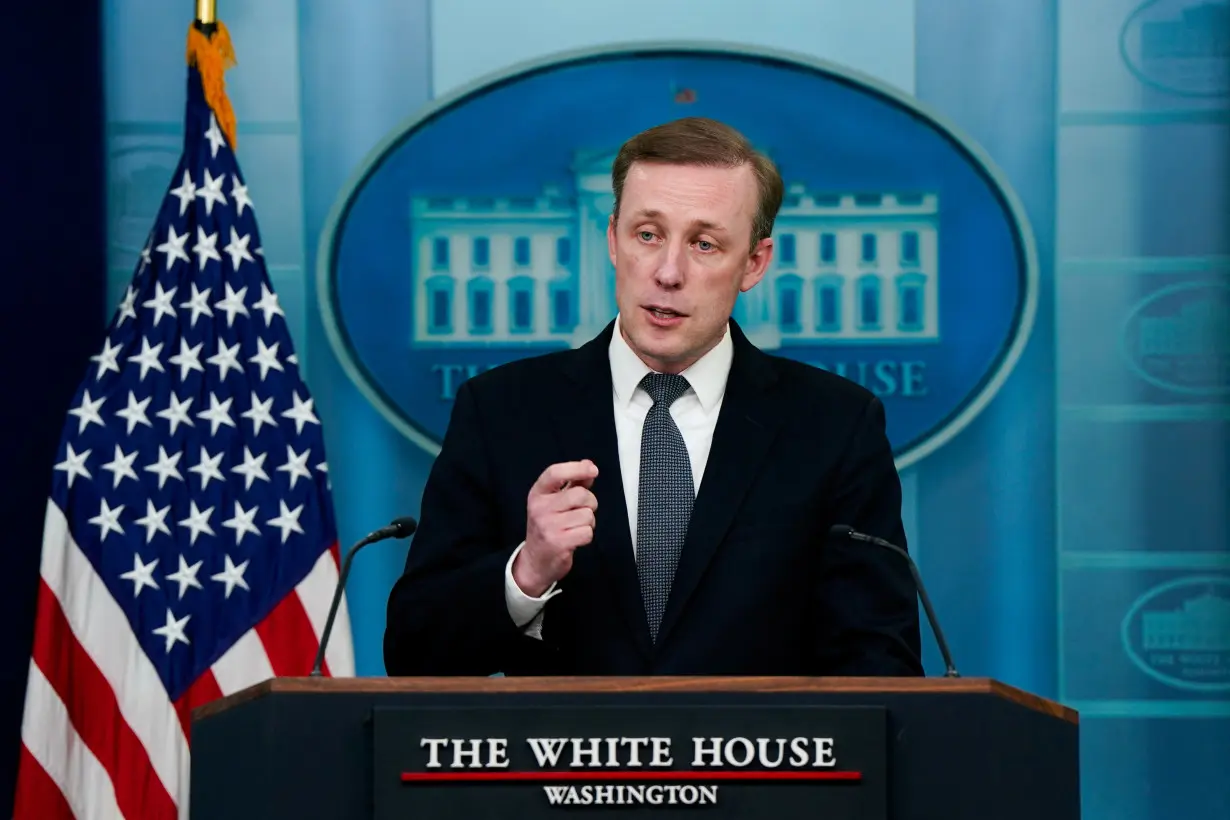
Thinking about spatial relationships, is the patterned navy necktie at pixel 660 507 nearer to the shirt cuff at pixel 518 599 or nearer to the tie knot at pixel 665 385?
the tie knot at pixel 665 385

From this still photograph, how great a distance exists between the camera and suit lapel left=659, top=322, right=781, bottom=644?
2162 mm

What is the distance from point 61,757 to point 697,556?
2.05 metres

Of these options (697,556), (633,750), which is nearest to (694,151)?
(697,556)

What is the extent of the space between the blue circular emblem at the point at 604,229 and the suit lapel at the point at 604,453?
169 centimetres

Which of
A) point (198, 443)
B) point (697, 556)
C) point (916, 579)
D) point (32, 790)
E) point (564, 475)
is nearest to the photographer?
point (564, 475)

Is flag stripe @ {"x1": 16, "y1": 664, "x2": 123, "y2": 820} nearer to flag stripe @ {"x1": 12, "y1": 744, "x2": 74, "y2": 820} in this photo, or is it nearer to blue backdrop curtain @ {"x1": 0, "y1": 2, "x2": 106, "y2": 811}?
flag stripe @ {"x1": 12, "y1": 744, "x2": 74, "y2": 820}

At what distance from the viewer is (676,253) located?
7.45 ft

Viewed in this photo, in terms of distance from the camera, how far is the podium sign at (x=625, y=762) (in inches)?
63.6

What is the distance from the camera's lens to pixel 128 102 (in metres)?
4.14

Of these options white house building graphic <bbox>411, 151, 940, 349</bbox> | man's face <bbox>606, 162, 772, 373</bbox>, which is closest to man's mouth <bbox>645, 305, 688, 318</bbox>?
man's face <bbox>606, 162, 772, 373</bbox>

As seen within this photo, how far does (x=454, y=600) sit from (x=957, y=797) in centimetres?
75

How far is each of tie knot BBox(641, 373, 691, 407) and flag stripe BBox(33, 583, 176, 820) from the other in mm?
1871

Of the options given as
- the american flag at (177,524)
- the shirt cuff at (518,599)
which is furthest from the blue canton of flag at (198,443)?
the shirt cuff at (518,599)

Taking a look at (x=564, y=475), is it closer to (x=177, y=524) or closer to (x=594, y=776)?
(x=594, y=776)
